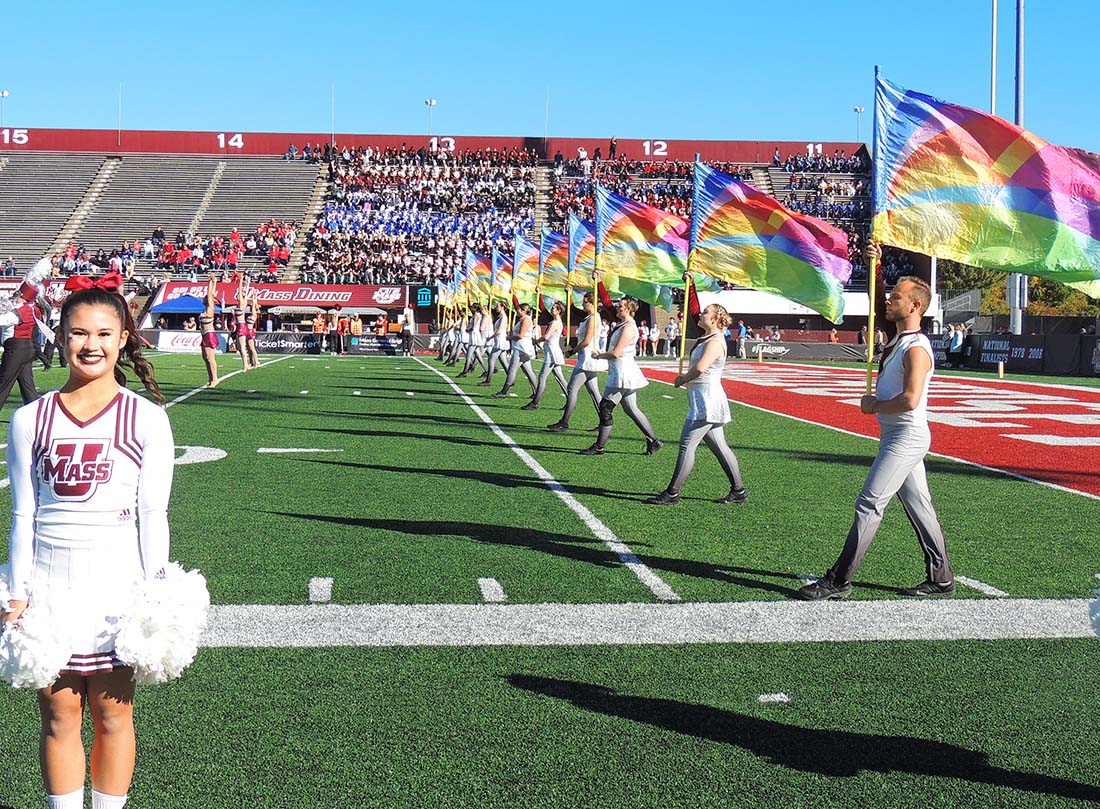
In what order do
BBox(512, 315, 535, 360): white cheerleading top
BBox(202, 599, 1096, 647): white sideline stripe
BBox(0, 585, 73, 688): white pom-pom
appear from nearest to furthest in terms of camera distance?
BBox(0, 585, 73, 688): white pom-pom
BBox(202, 599, 1096, 647): white sideline stripe
BBox(512, 315, 535, 360): white cheerleading top

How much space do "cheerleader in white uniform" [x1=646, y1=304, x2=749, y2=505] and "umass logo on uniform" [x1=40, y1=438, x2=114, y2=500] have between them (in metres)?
6.41

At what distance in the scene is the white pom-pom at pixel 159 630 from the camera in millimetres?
3002

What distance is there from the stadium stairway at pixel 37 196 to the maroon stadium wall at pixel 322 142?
138 cm

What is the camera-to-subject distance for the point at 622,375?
12.5 metres

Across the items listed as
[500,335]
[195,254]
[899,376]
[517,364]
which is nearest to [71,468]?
[899,376]

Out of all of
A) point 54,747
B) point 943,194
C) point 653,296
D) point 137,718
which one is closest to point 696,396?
point 943,194

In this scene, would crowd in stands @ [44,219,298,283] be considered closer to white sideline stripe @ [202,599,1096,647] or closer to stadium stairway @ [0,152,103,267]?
stadium stairway @ [0,152,103,267]

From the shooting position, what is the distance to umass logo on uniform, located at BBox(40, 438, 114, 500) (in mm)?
3080

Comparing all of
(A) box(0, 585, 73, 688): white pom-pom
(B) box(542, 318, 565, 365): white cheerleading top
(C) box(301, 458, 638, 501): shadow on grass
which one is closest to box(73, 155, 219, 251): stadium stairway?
(B) box(542, 318, 565, 365): white cheerleading top

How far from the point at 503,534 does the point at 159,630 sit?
5.08 meters

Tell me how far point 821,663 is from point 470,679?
1.49 meters

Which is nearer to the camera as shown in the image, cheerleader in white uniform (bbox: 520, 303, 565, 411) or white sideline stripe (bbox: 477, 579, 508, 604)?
white sideline stripe (bbox: 477, 579, 508, 604)

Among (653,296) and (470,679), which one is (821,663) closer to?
(470,679)

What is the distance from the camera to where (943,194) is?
340 inches
